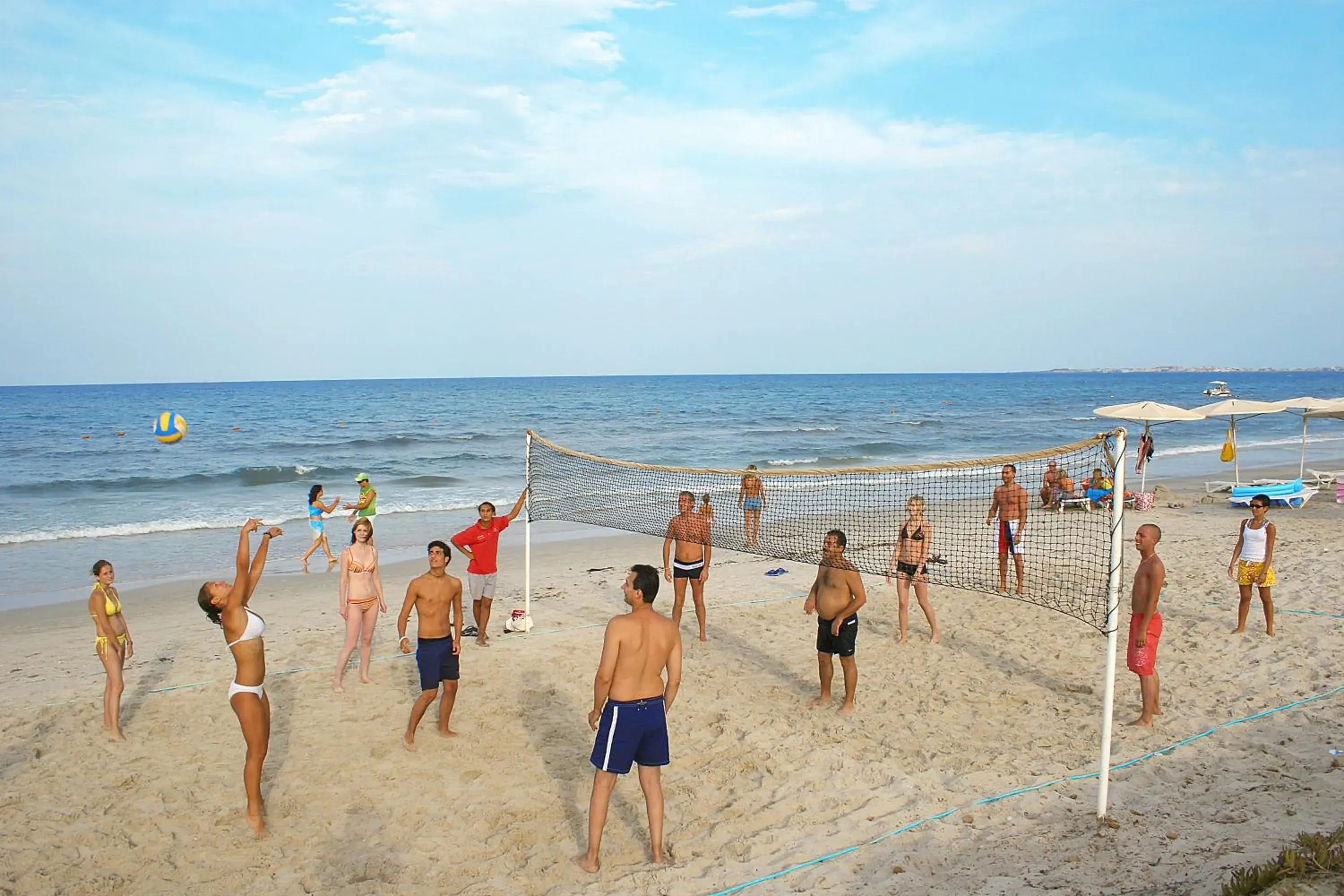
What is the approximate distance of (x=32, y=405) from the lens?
245ft

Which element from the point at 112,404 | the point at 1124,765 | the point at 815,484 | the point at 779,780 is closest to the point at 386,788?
the point at 779,780

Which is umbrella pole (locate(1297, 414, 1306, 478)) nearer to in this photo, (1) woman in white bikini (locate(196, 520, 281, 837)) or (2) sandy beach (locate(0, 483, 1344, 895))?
(2) sandy beach (locate(0, 483, 1344, 895))

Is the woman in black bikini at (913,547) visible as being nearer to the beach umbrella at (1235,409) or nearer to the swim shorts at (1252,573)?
the swim shorts at (1252,573)

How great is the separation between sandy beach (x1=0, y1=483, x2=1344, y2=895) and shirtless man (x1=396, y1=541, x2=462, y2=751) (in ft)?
1.23

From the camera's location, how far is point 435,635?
7055 mm

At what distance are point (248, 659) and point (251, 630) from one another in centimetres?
17

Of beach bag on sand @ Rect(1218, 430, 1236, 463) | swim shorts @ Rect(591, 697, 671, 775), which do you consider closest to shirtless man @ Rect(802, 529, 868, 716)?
swim shorts @ Rect(591, 697, 671, 775)

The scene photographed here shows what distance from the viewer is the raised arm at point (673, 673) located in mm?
5234

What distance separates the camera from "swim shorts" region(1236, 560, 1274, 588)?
919 centimetres

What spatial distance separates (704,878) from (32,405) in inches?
3410

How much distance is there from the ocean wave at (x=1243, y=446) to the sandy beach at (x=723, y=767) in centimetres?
2537

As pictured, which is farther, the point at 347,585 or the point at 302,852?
the point at 347,585

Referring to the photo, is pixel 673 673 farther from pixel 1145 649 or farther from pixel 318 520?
pixel 318 520

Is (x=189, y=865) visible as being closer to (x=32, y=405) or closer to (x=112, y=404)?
(x=112, y=404)
